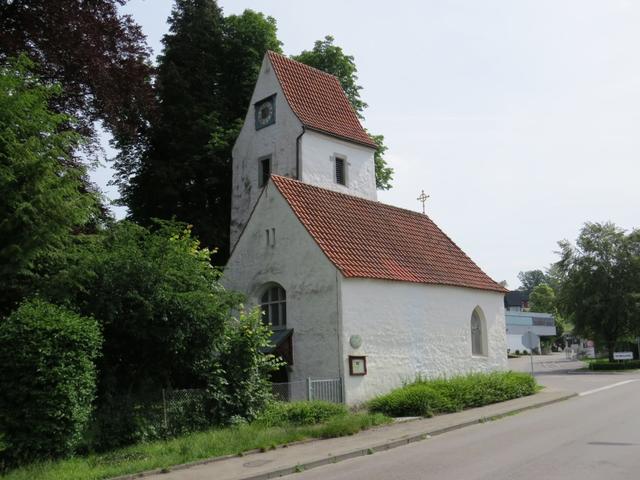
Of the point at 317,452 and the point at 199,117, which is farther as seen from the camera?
the point at 199,117

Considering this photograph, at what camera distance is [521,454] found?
11.1 metres

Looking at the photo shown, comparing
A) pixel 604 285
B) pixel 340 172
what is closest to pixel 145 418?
pixel 340 172

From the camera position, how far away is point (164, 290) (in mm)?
13609

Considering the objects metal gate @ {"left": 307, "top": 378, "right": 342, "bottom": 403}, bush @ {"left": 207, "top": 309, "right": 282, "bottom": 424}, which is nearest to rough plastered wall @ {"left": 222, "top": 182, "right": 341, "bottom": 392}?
metal gate @ {"left": 307, "top": 378, "right": 342, "bottom": 403}

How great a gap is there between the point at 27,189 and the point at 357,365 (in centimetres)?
1095

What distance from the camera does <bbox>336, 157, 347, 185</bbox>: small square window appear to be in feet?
96.0

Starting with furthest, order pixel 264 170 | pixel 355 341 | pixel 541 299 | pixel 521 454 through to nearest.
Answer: pixel 541 299, pixel 264 170, pixel 355 341, pixel 521 454

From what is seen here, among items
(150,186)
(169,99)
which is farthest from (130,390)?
(169,99)

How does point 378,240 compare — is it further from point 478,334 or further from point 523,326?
point 523,326

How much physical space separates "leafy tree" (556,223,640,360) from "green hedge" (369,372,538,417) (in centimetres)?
3119

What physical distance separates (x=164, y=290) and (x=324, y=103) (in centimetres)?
1916

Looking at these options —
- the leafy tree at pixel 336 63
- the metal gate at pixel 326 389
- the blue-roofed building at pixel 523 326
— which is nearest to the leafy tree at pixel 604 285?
the leafy tree at pixel 336 63

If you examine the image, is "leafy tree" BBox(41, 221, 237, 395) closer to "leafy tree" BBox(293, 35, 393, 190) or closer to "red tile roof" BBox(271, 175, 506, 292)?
"red tile roof" BBox(271, 175, 506, 292)

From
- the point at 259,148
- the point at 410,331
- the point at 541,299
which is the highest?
the point at 259,148
